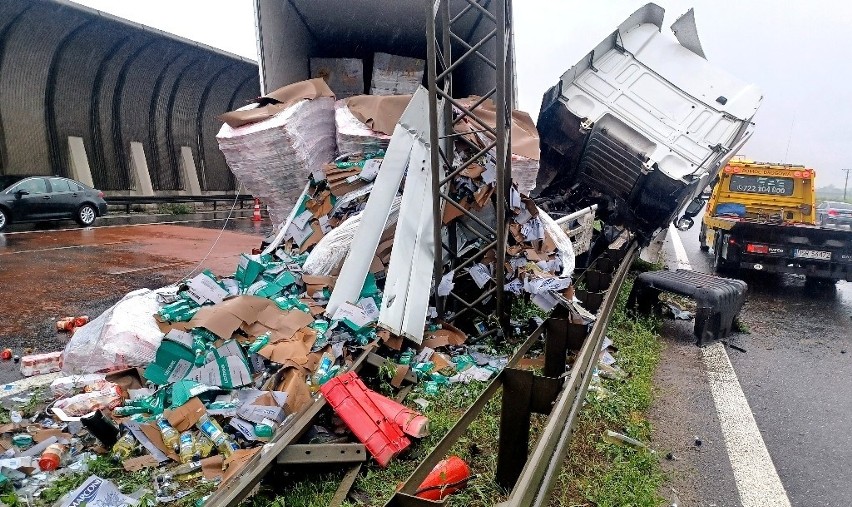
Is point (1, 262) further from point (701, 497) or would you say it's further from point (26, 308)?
point (701, 497)

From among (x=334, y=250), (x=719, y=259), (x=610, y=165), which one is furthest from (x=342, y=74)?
(x=719, y=259)

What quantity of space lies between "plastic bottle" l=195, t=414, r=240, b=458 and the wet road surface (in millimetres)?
2216

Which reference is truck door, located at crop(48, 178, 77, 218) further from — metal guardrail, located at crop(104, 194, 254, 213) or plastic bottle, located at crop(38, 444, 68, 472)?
plastic bottle, located at crop(38, 444, 68, 472)

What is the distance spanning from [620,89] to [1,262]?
985cm

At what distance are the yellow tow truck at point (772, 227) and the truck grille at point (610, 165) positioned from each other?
201 cm

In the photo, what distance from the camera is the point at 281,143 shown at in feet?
19.6

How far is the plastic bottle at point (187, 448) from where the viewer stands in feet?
11.3

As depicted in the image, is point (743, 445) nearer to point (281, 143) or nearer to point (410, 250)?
point (410, 250)

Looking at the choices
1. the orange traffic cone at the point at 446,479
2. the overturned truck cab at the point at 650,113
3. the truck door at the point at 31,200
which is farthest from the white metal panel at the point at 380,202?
the truck door at the point at 31,200

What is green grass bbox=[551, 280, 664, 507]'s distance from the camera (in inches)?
123

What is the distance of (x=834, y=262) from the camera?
842 cm

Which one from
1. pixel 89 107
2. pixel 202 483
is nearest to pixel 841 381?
pixel 202 483

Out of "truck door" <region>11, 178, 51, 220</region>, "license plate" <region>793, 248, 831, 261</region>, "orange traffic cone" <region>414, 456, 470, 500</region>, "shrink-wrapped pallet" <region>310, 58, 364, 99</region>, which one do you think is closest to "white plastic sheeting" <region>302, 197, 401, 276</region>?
"orange traffic cone" <region>414, 456, 470, 500</region>

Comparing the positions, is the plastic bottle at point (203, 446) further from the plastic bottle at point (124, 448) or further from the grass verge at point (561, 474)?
the grass verge at point (561, 474)
